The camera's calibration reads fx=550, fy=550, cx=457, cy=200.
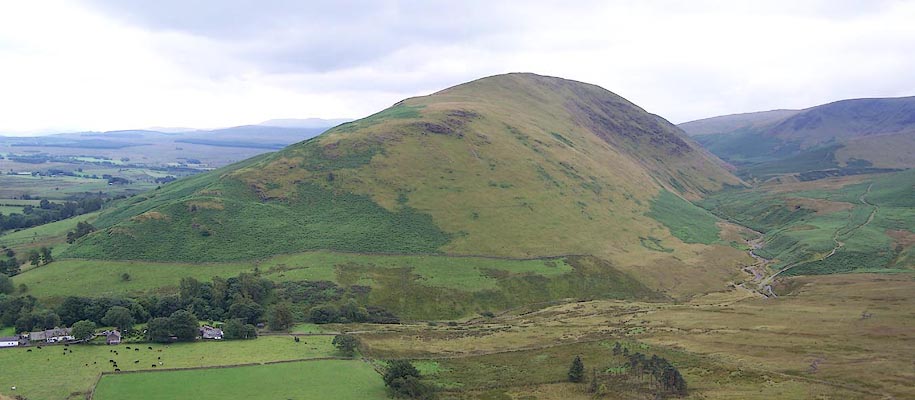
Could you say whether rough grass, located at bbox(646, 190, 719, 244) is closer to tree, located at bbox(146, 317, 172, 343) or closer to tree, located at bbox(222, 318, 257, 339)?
tree, located at bbox(222, 318, 257, 339)

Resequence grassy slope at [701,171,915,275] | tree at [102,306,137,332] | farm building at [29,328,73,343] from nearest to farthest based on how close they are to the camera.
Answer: farm building at [29,328,73,343], tree at [102,306,137,332], grassy slope at [701,171,915,275]

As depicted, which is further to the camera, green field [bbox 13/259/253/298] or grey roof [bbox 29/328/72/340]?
green field [bbox 13/259/253/298]

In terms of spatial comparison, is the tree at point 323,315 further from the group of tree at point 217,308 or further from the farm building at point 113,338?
the farm building at point 113,338

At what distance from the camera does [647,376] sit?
250ft

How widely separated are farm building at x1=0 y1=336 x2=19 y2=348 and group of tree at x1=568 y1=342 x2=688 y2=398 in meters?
86.3

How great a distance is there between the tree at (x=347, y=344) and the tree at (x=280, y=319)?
16479 millimetres

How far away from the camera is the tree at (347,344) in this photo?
88438 millimetres

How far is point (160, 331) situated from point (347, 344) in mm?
31359

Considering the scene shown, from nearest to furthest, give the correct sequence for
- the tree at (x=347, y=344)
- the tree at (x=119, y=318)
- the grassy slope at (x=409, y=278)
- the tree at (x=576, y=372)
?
the tree at (x=576, y=372) → the tree at (x=347, y=344) → the tree at (x=119, y=318) → the grassy slope at (x=409, y=278)

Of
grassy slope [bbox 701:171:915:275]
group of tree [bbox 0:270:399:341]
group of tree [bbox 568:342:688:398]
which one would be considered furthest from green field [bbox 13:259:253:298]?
grassy slope [bbox 701:171:915:275]

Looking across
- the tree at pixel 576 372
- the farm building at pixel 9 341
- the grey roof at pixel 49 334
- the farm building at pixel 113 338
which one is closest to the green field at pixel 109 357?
the farm building at pixel 113 338

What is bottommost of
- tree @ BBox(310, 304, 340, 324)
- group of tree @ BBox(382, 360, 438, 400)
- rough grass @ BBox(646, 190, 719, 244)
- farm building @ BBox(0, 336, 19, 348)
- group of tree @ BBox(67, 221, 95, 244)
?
tree @ BBox(310, 304, 340, 324)

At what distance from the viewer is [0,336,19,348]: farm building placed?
86.2 m

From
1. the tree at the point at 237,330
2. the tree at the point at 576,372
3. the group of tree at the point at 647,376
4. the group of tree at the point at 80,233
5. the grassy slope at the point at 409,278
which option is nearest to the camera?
the group of tree at the point at 647,376
